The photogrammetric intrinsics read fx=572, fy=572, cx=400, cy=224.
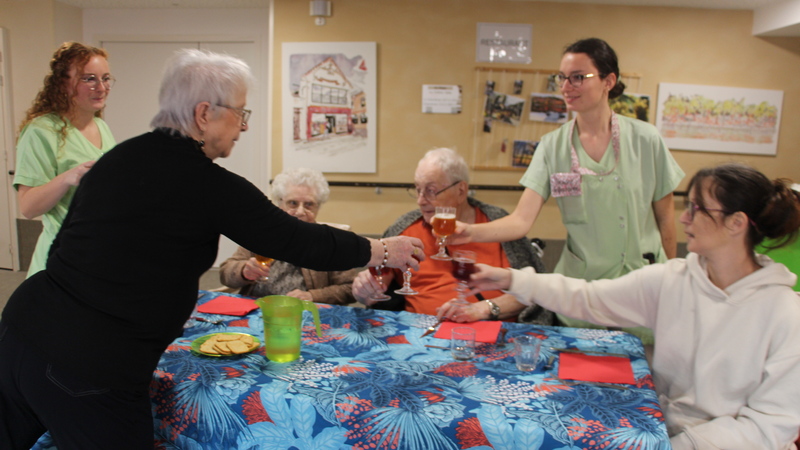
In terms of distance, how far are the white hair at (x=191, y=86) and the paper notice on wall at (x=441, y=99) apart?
3.42 meters

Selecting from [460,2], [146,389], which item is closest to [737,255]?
[146,389]

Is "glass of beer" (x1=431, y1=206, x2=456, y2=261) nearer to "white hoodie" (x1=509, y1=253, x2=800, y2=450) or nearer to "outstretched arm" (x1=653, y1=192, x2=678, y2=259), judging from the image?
"white hoodie" (x1=509, y1=253, x2=800, y2=450)

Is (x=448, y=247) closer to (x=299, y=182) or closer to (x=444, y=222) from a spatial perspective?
(x=444, y=222)

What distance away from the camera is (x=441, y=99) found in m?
4.80

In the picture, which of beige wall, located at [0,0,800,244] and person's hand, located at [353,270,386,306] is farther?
beige wall, located at [0,0,800,244]

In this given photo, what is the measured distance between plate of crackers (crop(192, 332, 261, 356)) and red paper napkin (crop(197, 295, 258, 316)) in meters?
0.28

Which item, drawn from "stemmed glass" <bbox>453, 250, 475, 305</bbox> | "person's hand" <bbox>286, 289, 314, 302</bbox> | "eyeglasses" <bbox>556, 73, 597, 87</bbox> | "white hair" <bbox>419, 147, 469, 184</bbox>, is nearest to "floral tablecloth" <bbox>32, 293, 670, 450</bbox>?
"stemmed glass" <bbox>453, 250, 475, 305</bbox>

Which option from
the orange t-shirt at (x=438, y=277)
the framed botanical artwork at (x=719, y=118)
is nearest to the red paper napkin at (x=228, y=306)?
the orange t-shirt at (x=438, y=277)

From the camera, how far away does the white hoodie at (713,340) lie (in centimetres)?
150

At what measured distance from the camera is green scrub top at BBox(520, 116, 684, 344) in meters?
2.36

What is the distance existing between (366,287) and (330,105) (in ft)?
9.57

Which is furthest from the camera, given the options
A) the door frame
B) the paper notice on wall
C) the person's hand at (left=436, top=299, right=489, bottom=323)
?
the door frame

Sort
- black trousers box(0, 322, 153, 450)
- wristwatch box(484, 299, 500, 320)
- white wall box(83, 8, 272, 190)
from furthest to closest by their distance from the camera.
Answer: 1. white wall box(83, 8, 272, 190)
2. wristwatch box(484, 299, 500, 320)
3. black trousers box(0, 322, 153, 450)

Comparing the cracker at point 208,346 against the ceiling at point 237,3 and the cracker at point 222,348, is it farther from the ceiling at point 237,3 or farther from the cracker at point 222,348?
the ceiling at point 237,3
